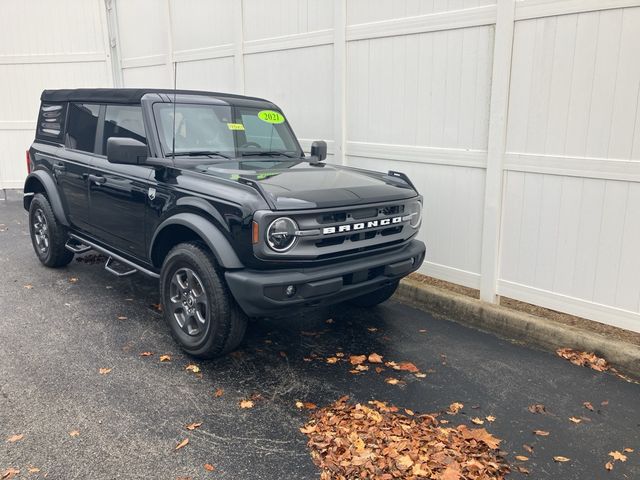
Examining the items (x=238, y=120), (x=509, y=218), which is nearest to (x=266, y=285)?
(x=238, y=120)

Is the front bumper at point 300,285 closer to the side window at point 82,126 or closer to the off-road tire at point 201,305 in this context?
Answer: the off-road tire at point 201,305

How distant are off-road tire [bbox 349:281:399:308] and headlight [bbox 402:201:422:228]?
32.5 inches

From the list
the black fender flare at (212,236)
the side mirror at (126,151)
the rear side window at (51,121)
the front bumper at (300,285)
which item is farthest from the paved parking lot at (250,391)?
the rear side window at (51,121)

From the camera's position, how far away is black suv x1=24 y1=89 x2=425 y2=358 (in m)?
3.79

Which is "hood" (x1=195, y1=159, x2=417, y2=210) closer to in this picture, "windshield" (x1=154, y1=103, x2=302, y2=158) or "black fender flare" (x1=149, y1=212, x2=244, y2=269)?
"windshield" (x1=154, y1=103, x2=302, y2=158)

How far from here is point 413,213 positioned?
15.5ft

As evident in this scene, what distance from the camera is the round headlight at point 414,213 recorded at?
15.2ft

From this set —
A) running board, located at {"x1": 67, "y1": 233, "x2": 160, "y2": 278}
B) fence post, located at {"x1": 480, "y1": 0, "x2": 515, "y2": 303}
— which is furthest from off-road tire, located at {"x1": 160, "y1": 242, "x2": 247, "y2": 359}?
fence post, located at {"x1": 480, "y1": 0, "x2": 515, "y2": 303}

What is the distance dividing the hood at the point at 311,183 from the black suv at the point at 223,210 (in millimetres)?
12

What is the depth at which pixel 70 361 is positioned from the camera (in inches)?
169

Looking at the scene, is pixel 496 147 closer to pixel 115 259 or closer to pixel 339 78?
pixel 339 78

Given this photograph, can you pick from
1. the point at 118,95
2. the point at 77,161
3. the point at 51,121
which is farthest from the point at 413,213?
the point at 51,121

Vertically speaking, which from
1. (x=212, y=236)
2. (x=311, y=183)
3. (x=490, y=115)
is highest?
(x=490, y=115)

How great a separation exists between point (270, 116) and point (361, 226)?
202cm
